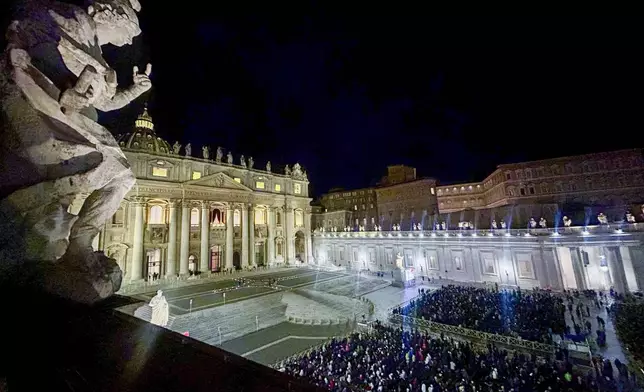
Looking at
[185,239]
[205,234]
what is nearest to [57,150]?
[185,239]

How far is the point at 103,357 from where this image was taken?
2961 mm

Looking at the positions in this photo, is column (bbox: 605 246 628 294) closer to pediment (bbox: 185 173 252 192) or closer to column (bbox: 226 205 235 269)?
column (bbox: 226 205 235 269)

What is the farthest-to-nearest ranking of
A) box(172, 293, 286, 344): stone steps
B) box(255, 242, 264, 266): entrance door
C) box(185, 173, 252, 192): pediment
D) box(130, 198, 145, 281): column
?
box(255, 242, 264, 266): entrance door
box(185, 173, 252, 192): pediment
box(130, 198, 145, 281): column
box(172, 293, 286, 344): stone steps

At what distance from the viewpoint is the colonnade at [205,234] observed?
28.6 m

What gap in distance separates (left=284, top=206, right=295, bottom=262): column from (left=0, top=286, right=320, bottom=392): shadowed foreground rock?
130 ft

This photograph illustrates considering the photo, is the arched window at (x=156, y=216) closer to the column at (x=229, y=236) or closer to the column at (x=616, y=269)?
the column at (x=229, y=236)

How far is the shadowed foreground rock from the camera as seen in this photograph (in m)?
2.45

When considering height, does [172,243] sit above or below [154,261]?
above

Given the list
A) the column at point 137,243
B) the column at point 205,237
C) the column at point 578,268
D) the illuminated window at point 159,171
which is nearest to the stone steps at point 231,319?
the column at point 137,243

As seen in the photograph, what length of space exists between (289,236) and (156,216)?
778 inches

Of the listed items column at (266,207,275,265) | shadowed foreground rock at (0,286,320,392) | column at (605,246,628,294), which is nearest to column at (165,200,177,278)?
column at (266,207,275,265)

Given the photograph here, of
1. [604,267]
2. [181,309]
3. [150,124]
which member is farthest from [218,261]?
[604,267]

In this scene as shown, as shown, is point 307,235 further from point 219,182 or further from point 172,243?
point 172,243

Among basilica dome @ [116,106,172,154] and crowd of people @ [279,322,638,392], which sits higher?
basilica dome @ [116,106,172,154]
